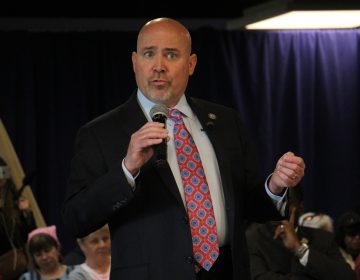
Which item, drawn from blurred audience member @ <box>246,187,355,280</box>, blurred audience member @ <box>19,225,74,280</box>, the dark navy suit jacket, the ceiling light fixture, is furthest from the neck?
the dark navy suit jacket

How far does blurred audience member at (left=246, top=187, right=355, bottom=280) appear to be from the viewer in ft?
14.9

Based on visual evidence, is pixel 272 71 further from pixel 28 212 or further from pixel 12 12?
pixel 28 212

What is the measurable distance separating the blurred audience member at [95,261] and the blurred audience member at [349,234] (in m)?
2.13

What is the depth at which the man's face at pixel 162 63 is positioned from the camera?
8.97 feet

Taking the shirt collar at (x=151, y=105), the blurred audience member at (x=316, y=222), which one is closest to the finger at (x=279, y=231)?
the blurred audience member at (x=316, y=222)

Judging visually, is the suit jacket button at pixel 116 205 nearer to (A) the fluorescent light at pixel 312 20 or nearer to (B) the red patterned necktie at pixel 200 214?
(B) the red patterned necktie at pixel 200 214

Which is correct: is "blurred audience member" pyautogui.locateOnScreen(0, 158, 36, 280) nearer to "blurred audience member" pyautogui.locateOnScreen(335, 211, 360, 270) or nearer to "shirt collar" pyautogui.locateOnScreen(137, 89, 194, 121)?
"blurred audience member" pyautogui.locateOnScreen(335, 211, 360, 270)

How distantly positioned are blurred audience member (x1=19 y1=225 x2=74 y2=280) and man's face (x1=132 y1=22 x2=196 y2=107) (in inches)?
110

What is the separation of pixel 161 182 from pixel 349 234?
4.14m

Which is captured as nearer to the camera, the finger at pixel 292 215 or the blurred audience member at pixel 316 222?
the finger at pixel 292 215

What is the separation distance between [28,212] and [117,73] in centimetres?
201

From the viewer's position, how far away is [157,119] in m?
2.58

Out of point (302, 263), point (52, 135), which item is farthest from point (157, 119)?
point (52, 135)

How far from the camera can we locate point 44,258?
561cm
